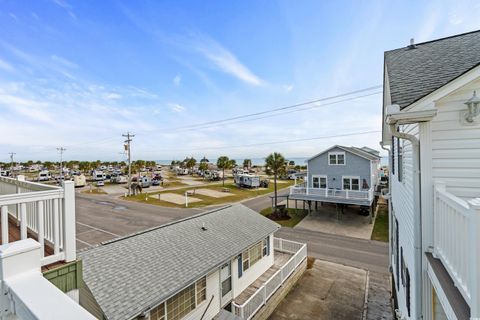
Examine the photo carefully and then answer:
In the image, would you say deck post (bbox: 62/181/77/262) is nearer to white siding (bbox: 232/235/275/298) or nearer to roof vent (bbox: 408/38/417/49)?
white siding (bbox: 232/235/275/298)

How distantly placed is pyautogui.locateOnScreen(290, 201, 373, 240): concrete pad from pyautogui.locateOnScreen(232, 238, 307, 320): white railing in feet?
20.7

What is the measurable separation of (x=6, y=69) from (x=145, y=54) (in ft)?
28.9

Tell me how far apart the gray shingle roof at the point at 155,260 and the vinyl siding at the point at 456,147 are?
7.29 metres

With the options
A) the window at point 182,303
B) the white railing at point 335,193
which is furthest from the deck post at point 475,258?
the white railing at point 335,193

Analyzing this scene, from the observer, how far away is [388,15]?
953 cm

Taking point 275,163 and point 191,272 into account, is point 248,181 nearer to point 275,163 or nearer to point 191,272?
point 275,163

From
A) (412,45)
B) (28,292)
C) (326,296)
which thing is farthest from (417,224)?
(326,296)

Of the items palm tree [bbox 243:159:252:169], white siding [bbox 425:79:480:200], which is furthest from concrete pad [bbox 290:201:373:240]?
palm tree [bbox 243:159:252:169]

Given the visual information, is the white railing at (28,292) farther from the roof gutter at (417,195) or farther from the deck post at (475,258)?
the roof gutter at (417,195)

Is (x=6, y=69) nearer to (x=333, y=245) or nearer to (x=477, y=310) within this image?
(x=477, y=310)

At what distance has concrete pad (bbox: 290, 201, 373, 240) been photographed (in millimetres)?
19156

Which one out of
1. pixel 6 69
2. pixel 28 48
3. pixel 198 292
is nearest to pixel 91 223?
pixel 6 69

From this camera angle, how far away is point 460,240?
2.73 meters

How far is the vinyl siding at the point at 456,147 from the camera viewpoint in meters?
3.92
